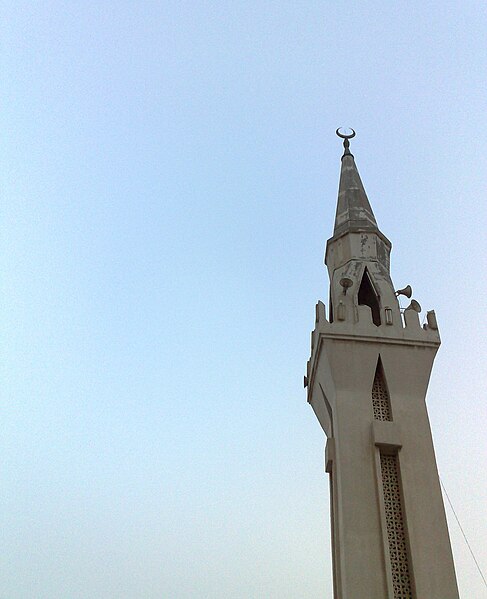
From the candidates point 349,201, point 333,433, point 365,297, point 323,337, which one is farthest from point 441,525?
point 349,201

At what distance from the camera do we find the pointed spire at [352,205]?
19.2 m

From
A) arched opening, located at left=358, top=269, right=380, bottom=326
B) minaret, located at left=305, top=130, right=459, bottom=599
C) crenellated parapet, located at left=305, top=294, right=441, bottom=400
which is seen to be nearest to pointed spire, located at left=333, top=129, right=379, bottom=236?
minaret, located at left=305, top=130, right=459, bottom=599

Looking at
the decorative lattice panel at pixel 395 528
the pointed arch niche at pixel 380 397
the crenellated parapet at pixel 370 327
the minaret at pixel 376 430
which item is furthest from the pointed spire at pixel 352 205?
the decorative lattice panel at pixel 395 528

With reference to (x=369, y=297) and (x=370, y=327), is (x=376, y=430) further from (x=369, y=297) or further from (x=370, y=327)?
(x=369, y=297)

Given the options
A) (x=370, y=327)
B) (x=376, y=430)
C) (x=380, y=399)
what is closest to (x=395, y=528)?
(x=376, y=430)

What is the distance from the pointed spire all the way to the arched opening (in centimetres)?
170

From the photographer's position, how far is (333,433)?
622 inches

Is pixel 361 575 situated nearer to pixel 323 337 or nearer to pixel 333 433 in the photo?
pixel 333 433

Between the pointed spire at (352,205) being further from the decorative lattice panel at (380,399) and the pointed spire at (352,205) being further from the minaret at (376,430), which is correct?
the decorative lattice panel at (380,399)

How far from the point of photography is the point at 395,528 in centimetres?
1409

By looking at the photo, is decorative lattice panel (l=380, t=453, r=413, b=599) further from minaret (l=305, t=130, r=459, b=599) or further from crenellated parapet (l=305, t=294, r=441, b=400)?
crenellated parapet (l=305, t=294, r=441, b=400)

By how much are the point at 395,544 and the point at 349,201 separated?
10303mm

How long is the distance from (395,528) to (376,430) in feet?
7.03

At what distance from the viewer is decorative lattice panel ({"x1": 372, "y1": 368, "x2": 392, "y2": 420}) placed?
51.5 feet
